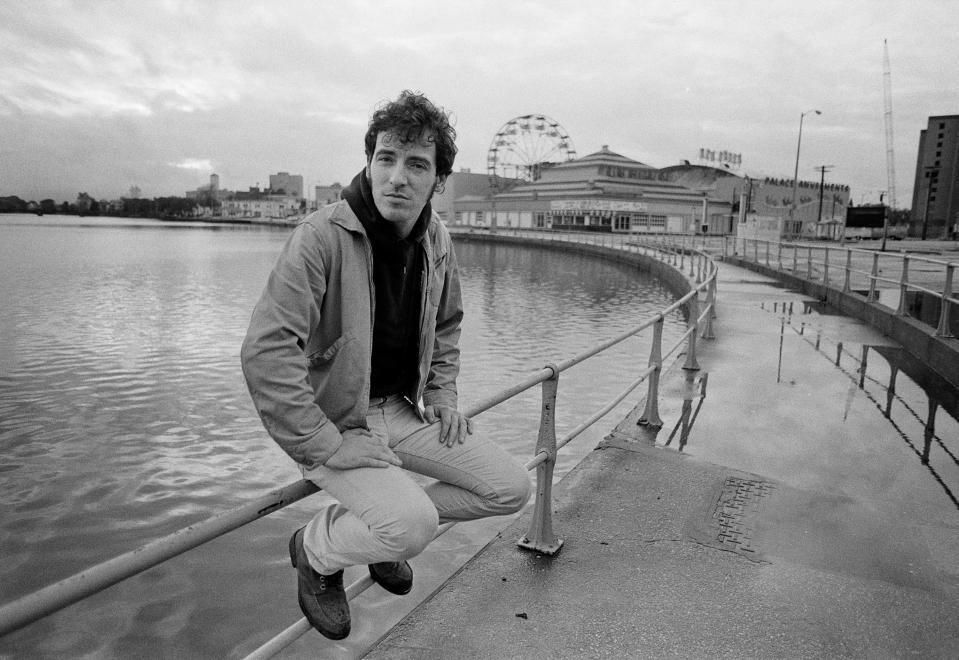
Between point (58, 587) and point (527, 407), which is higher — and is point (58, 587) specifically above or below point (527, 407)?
above

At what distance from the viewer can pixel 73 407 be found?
11367 millimetres

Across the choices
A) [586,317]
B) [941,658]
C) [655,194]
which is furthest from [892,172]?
[941,658]

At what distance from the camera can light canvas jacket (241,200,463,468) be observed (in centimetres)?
218

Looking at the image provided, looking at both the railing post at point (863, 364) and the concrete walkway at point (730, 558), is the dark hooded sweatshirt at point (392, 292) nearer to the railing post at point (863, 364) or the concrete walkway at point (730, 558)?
the concrete walkway at point (730, 558)

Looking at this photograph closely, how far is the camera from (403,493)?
A: 230 centimetres

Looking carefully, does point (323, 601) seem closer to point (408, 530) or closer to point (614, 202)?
point (408, 530)

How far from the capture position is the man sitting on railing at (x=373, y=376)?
2234mm

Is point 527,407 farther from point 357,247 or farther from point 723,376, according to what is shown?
point 357,247

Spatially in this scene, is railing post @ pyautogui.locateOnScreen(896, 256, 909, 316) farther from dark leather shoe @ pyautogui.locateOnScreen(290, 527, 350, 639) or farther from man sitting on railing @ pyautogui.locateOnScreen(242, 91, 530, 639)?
dark leather shoe @ pyautogui.locateOnScreen(290, 527, 350, 639)

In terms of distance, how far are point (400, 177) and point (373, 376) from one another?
776 millimetres

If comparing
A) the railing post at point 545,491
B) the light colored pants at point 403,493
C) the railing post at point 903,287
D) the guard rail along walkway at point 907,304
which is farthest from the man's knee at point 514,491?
the railing post at point 903,287

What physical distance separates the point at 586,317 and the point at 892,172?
145 metres

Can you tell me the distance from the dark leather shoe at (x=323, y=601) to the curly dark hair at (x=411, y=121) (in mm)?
1557

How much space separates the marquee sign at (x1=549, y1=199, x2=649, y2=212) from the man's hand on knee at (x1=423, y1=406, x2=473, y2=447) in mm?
76772
